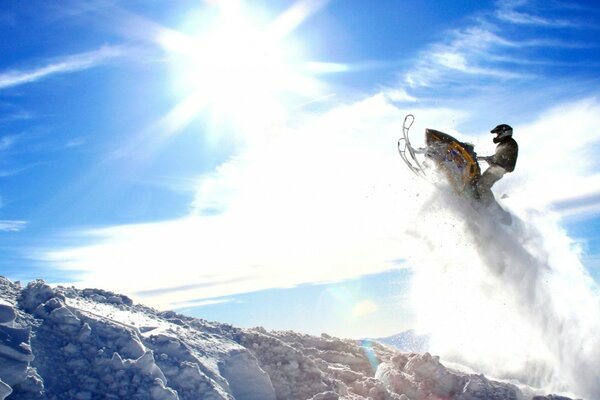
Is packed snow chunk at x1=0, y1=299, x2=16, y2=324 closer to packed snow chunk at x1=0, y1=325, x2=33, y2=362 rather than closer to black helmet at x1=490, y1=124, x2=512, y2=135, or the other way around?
packed snow chunk at x1=0, y1=325, x2=33, y2=362

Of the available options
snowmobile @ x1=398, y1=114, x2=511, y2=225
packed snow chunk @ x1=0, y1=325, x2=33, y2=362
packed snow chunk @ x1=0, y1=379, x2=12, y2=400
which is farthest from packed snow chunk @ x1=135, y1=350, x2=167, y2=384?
snowmobile @ x1=398, y1=114, x2=511, y2=225

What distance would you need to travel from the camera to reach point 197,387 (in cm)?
1367

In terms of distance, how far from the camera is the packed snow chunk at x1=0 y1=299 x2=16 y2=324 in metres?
12.3

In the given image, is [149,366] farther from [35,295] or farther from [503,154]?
[503,154]

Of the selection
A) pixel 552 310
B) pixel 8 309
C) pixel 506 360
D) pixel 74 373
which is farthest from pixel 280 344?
pixel 552 310

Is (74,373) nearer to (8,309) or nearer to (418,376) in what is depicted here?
(8,309)

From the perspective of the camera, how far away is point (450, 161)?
26.2 metres

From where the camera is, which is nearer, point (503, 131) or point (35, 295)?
point (35, 295)

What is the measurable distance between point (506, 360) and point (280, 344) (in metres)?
16.2

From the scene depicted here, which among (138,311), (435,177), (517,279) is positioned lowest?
(138,311)

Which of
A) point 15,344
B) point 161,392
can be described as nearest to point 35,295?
point 15,344

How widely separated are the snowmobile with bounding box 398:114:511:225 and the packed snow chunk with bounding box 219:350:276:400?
49.3ft

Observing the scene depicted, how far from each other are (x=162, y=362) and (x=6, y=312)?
14.5 ft

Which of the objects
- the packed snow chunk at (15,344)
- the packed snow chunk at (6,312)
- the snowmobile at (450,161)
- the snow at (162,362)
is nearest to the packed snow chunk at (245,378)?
the snow at (162,362)
